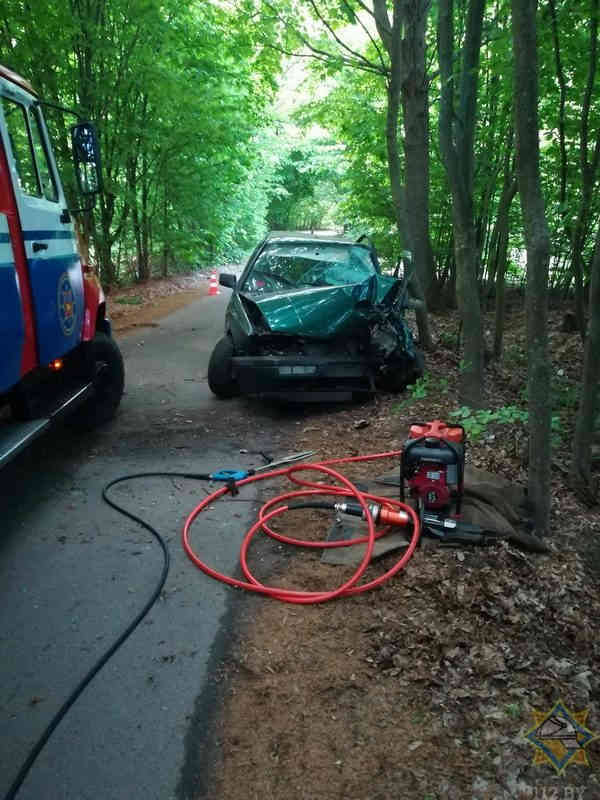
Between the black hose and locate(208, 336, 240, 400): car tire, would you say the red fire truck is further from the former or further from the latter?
locate(208, 336, 240, 400): car tire

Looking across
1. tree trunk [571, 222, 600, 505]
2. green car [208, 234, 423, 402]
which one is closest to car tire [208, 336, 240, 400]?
green car [208, 234, 423, 402]

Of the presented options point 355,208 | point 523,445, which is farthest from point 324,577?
point 355,208

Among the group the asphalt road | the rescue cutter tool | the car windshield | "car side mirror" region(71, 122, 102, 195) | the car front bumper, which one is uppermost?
"car side mirror" region(71, 122, 102, 195)

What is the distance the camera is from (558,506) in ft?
14.3

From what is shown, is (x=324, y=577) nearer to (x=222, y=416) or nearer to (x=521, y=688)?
(x=521, y=688)

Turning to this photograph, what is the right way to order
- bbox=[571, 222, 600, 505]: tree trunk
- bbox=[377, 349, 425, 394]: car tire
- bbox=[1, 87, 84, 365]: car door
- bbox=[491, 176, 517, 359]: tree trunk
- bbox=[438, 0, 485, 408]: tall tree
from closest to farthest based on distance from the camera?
bbox=[1, 87, 84, 365]: car door
bbox=[571, 222, 600, 505]: tree trunk
bbox=[438, 0, 485, 408]: tall tree
bbox=[377, 349, 425, 394]: car tire
bbox=[491, 176, 517, 359]: tree trunk

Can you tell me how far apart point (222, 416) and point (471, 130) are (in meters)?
3.74

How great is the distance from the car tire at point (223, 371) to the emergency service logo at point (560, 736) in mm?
4841

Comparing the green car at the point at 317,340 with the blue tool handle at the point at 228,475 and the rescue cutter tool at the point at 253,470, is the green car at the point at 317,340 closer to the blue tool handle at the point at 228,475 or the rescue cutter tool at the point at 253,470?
the rescue cutter tool at the point at 253,470

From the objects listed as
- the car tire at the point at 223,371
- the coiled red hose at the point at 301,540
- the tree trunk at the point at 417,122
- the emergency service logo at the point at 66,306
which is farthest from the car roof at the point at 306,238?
the coiled red hose at the point at 301,540

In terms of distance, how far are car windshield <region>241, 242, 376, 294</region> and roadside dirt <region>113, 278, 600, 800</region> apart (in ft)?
11.6

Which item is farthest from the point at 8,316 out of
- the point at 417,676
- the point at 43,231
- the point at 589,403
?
the point at 589,403

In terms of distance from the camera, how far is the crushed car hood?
5.92 metres

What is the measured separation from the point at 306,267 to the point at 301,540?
4.17 meters
